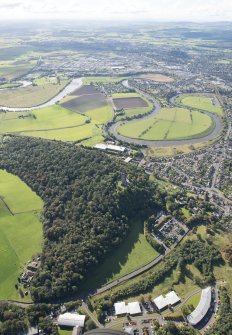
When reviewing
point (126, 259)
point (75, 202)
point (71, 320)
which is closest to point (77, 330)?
point (71, 320)

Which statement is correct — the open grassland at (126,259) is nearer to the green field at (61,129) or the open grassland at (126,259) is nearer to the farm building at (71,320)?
the farm building at (71,320)

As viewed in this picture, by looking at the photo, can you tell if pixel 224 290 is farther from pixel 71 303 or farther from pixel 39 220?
pixel 39 220

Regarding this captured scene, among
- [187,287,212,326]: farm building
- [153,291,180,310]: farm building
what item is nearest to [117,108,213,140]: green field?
[187,287,212,326]: farm building

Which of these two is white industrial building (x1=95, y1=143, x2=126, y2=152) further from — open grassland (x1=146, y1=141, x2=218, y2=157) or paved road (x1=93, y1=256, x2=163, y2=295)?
paved road (x1=93, y1=256, x2=163, y2=295)

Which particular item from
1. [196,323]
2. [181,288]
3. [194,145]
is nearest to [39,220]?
[181,288]

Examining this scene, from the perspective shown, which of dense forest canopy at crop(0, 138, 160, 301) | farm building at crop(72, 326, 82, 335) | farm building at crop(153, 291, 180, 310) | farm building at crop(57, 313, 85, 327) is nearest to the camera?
farm building at crop(72, 326, 82, 335)
